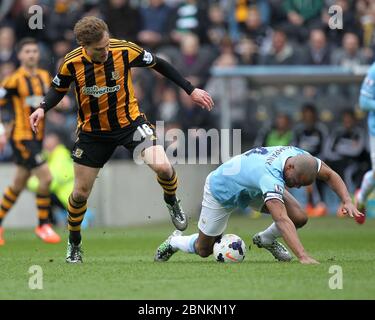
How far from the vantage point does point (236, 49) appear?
2039cm

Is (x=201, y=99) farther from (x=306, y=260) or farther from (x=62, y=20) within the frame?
(x=62, y=20)

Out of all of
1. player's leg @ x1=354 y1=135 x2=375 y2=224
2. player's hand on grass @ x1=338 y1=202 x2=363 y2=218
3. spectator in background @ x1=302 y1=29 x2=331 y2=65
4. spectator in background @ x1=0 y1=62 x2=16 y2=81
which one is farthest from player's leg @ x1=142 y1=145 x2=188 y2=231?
spectator in background @ x1=0 y1=62 x2=16 y2=81

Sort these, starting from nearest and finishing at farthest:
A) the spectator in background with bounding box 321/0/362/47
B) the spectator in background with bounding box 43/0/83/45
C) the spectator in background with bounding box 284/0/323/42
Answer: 1. the spectator in background with bounding box 321/0/362/47
2. the spectator in background with bounding box 284/0/323/42
3. the spectator in background with bounding box 43/0/83/45

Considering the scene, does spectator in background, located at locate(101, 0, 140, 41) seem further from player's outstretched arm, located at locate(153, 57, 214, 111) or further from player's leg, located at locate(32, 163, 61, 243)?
player's outstretched arm, located at locate(153, 57, 214, 111)

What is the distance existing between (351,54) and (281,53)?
4.60 ft

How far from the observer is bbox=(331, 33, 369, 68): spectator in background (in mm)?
18781

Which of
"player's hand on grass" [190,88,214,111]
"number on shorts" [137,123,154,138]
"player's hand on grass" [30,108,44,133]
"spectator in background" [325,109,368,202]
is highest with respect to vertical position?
"player's hand on grass" [190,88,214,111]

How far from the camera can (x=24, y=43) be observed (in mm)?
13594

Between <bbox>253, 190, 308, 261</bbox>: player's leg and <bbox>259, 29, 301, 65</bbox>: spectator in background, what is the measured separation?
32.6 ft

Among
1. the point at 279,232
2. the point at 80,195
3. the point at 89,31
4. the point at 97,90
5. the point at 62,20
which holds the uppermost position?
the point at 89,31

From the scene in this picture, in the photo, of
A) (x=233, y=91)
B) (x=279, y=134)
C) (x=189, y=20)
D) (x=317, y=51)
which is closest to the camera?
(x=279, y=134)

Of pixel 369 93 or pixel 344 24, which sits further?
pixel 344 24

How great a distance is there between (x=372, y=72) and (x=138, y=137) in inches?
169
